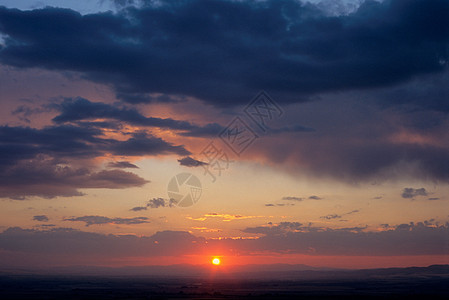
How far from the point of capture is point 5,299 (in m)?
108

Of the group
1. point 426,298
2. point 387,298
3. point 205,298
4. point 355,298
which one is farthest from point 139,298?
point 426,298

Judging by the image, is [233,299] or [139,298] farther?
[139,298]

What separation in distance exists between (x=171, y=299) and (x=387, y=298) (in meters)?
51.3

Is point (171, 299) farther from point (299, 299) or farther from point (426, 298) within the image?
point (426, 298)

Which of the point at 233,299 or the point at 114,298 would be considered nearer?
the point at 233,299

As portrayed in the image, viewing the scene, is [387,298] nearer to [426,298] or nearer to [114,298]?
[426,298]

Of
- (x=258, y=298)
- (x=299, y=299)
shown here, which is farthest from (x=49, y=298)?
(x=299, y=299)

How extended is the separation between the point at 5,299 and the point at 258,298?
56229mm

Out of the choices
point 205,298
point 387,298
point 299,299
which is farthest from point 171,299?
point 387,298

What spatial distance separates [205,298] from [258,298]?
1210cm

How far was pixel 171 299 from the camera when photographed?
10956 centimetres

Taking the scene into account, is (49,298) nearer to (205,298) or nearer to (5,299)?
(5,299)

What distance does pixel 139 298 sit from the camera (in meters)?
115

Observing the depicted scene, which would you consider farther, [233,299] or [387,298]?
[387,298]
